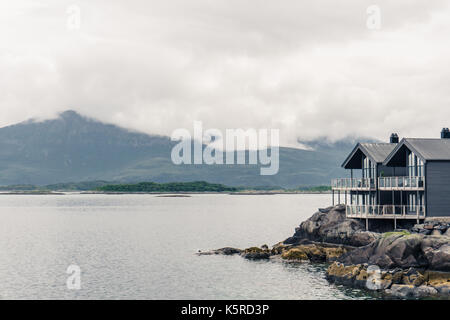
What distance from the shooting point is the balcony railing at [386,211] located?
5917 cm

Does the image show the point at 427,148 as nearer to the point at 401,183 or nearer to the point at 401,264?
the point at 401,183

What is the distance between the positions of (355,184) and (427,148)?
36.5 feet

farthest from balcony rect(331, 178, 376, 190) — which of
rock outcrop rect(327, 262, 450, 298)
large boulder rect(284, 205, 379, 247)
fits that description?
rock outcrop rect(327, 262, 450, 298)

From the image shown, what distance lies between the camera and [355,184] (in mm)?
68375

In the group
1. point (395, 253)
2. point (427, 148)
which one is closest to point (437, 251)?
point (395, 253)

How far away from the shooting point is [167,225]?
365ft

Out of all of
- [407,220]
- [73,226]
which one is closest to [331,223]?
[407,220]

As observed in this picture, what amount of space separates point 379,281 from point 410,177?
18.9 m

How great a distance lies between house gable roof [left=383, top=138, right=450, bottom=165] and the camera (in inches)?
2269

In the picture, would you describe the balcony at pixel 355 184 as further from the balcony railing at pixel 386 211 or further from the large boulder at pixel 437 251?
the large boulder at pixel 437 251

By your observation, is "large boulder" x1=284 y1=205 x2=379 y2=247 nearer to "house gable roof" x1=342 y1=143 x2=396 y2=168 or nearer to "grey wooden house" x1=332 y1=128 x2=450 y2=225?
"grey wooden house" x1=332 y1=128 x2=450 y2=225

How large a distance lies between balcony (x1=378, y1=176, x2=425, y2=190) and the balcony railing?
2.02 meters

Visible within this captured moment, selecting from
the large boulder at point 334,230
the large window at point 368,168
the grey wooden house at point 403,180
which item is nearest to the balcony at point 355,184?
the grey wooden house at point 403,180
